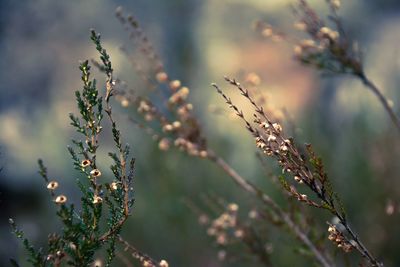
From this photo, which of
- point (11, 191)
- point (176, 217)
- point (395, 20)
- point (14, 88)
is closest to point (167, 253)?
point (176, 217)

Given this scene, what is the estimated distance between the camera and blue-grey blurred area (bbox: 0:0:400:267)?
626cm

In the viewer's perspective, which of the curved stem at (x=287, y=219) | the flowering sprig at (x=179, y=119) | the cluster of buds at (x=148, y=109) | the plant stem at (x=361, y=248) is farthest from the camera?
the cluster of buds at (x=148, y=109)

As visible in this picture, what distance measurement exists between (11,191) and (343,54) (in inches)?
321

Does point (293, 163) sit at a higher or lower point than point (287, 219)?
lower

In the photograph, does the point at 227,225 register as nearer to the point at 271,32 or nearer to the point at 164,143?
the point at 164,143

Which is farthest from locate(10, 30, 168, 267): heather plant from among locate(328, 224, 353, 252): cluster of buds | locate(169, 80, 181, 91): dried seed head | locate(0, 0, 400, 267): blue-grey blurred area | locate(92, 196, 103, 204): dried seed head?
locate(169, 80, 181, 91): dried seed head

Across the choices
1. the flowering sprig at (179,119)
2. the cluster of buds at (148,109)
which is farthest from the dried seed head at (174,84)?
the cluster of buds at (148,109)

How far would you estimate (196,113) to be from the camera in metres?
10.7

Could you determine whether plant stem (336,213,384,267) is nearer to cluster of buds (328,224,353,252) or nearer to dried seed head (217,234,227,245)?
cluster of buds (328,224,353,252)

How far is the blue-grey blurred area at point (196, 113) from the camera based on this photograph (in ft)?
20.5

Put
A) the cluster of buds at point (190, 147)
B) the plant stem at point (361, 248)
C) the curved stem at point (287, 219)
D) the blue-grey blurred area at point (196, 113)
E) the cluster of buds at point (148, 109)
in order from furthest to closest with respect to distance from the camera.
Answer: the blue-grey blurred area at point (196, 113) < the cluster of buds at point (190, 147) < the cluster of buds at point (148, 109) < the curved stem at point (287, 219) < the plant stem at point (361, 248)

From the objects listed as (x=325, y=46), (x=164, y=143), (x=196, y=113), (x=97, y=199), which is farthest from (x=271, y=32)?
(x=196, y=113)

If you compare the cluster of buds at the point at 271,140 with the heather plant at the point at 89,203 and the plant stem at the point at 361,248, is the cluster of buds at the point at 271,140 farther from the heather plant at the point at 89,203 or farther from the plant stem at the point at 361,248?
the heather plant at the point at 89,203

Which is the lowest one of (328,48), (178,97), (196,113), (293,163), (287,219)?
(293,163)
